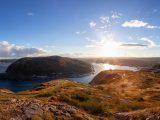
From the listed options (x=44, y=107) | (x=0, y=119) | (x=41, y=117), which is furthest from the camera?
(x=44, y=107)

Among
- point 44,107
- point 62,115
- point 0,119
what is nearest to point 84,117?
point 62,115

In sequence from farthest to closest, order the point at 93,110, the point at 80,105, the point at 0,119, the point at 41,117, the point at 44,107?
1. the point at 80,105
2. the point at 93,110
3. the point at 44,107
4. the point at 41,117
5. the point at 0,119

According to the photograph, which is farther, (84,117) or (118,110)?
(118,110)

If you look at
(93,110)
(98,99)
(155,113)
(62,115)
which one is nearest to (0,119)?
(62,115)

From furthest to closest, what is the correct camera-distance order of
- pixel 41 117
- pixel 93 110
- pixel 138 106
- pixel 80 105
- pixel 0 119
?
pixel 138 106, pixel 80 105, pixel 93 110, pixel 41 117, pixel 0 119

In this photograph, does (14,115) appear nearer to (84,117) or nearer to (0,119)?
(0,119)

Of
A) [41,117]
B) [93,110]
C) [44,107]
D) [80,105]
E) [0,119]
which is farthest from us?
[80,105]

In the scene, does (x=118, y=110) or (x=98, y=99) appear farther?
(x=98, y=99)

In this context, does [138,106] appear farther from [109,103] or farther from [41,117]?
[41,117]
